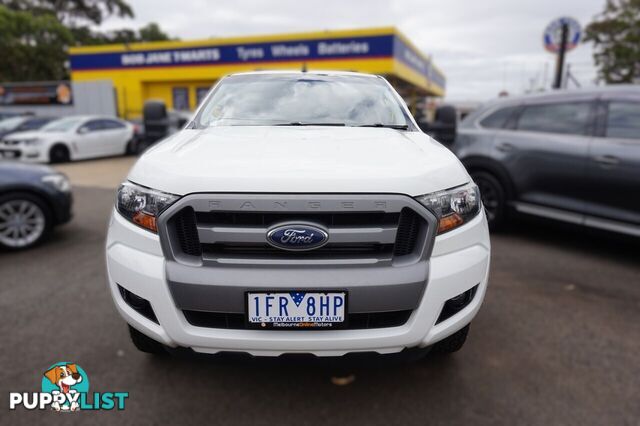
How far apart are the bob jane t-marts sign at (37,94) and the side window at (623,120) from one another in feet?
70.0

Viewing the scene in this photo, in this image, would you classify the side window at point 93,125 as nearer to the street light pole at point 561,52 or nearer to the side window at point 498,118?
the side window at point 498,118

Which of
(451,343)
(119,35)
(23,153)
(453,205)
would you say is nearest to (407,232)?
(453,205)

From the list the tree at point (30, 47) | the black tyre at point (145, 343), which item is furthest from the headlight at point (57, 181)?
the tree at point (30, 47)

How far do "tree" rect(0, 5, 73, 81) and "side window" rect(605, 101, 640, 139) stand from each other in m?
33.4

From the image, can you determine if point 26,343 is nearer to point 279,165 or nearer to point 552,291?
point 279,165

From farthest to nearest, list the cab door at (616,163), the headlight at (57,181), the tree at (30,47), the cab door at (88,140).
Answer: the tree at (30,47)
the cab door at (88,140)
the headlight at (57,181)
the cab door at (616,163)

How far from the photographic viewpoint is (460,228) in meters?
1.99

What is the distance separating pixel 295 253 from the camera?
6.04ft

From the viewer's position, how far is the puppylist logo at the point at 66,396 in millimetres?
2199

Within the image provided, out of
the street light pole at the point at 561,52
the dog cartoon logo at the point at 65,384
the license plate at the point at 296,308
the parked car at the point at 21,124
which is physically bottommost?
the dog cartoon logo at the point at 65,384

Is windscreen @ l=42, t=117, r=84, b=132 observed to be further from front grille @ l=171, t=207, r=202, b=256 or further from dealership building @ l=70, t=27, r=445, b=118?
front grille @ l=171, t=207, r=202, b=256

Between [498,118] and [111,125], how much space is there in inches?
477

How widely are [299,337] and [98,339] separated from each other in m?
1.62

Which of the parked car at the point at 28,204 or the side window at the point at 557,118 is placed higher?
the side window at the point at 557,118
